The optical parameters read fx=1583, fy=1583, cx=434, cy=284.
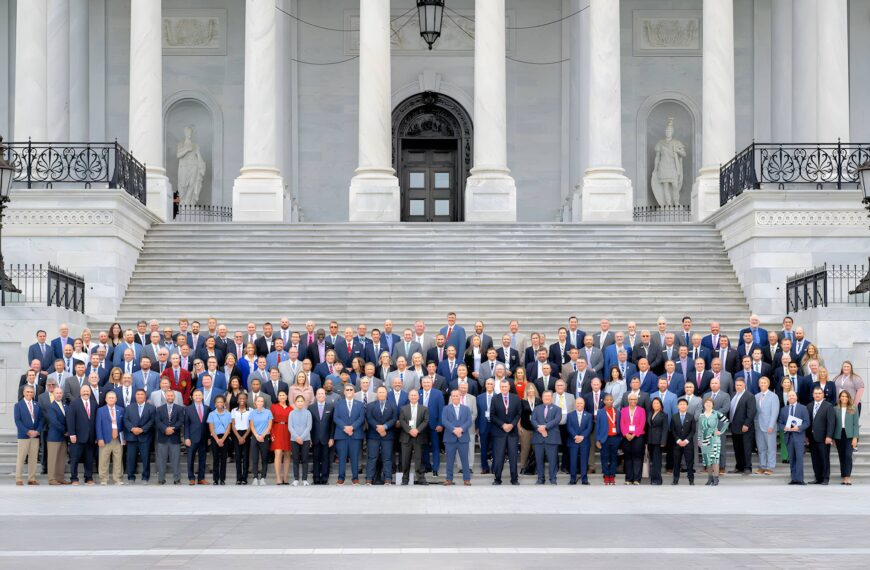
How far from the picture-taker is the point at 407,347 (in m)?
27.2

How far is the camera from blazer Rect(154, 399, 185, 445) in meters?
25.3

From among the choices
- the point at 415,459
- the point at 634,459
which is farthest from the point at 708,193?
the point at 415,459

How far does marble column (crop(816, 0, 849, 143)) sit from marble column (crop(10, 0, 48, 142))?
20.1 m

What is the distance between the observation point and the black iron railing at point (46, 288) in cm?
3047

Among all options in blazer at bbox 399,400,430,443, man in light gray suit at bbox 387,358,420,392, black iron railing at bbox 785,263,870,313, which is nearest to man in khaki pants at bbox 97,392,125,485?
man in light gray suit at bbox 387,358,420,392

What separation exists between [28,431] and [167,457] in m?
2.25

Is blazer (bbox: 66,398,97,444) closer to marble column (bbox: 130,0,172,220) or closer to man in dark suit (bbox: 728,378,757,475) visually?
man in dark suit (bbox: 728,378,757,475)

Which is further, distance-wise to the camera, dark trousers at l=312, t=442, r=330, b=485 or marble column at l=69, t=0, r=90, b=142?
marble column at l=69, t=0, r=90, b=142

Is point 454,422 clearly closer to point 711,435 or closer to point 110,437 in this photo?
point 711,435

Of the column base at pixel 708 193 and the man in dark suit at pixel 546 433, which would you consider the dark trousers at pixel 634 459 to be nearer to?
the man in dark suit at pixel 546 433

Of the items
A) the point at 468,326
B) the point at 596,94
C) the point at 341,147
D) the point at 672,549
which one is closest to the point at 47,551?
the point at 672,549

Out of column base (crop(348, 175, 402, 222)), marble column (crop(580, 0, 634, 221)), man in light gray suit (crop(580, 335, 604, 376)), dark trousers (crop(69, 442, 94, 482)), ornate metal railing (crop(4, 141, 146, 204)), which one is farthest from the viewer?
marble column (crop(580, 0, 634, 221))

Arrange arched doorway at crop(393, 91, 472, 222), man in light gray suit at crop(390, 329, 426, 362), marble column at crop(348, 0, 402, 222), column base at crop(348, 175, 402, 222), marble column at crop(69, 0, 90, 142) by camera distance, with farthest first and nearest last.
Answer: arched doorway at crop(393, 91, 472, 222)
marble column at crop(69, 0, 90, 142)
marble column at crop(348, 0, 402, 222)
column base at crop(348, 175, 402, 222)
man in light gray suit at crop(390, 329, 426, 362)

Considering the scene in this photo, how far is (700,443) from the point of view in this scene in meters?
25.4
